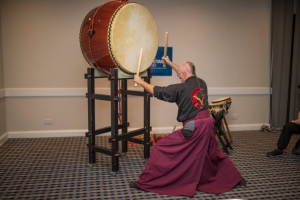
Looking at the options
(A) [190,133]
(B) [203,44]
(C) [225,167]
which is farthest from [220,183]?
(B) [203,44]

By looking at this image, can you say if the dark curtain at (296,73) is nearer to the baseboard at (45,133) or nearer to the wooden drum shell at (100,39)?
the wooden drum shell at (100,39)

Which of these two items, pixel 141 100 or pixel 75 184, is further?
pixel 141 100

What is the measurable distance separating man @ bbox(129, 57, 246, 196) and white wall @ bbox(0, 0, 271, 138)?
2037mm

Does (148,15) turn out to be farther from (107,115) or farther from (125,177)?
(107,115)

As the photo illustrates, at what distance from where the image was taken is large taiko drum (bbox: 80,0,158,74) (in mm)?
2756

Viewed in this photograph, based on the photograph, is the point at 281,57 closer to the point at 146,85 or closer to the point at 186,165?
the point at 146,85

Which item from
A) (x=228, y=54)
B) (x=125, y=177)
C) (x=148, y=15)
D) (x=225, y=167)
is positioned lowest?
(x=125, y=177)

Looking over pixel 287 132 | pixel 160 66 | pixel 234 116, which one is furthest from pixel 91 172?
pixel 234 116

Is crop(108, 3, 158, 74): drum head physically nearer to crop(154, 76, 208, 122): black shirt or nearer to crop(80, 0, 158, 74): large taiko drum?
crop(80, 0, 158, 74): large taiko drum

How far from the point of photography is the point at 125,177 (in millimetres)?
2953

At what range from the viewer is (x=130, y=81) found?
464cm

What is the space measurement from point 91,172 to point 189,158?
3.75ft

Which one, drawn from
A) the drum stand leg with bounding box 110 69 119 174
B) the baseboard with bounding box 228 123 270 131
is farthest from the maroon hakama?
the baseboard with bounding box 228 123 270 131

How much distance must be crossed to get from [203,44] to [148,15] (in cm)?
197
